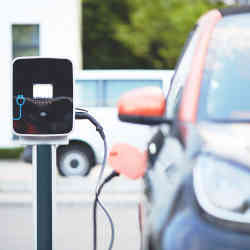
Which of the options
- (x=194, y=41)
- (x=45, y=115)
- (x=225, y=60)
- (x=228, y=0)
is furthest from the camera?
(x=228, y=0)

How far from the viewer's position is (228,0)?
34.7m

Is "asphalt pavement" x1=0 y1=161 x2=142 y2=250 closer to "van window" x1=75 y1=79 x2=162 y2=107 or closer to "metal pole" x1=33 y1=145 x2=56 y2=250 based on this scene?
"van window" x1=75 y1=79 x2=162 y2=107

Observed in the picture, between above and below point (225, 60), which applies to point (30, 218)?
below

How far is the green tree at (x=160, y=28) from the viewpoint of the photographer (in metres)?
32.8

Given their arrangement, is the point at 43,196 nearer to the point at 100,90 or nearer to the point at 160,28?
the point at 100,90

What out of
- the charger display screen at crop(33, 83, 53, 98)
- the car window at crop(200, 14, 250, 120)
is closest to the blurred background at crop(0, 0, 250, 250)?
the charger display screen at crop(33, 83, 53, 98)

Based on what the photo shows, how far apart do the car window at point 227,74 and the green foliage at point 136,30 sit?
29.5 m

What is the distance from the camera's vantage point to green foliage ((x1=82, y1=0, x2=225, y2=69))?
111 feet

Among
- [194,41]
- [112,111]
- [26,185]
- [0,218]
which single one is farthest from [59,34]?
[194,41]

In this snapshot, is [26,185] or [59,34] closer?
[26,185]

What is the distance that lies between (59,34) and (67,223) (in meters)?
12.0

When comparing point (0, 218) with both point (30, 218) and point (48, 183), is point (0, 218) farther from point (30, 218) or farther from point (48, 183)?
point (48, 183)

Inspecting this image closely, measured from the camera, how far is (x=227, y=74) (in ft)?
8.72

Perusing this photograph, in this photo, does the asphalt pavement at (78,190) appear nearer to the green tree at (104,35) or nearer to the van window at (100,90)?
the van window at (100,90)
